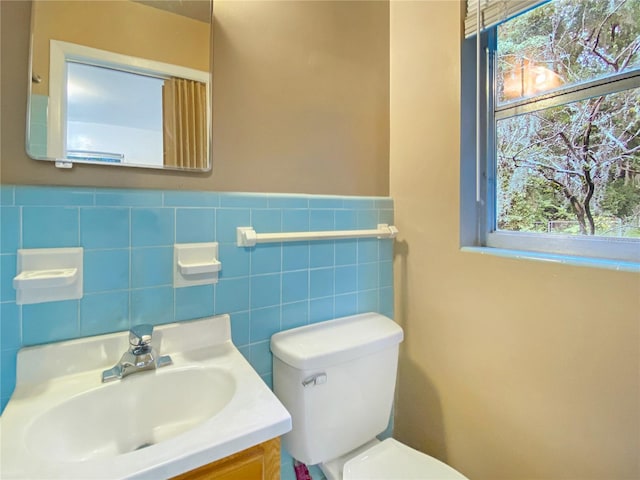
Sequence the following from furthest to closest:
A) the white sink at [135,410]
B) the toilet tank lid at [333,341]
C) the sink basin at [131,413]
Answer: the toilet tank lid at [333,341]
the sink basin at [131,413]
the white sink at [135,410]

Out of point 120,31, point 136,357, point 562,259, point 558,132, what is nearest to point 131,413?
point 136,357

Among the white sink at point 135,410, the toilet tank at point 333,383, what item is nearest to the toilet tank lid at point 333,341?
the toilet tank at point 333,383

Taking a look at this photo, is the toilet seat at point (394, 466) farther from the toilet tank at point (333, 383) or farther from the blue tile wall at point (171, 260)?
the blue tile wall at point (171, 260)

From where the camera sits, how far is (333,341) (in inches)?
41.0

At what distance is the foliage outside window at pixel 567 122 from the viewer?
854 mm

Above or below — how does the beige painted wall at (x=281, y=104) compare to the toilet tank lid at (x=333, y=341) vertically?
above

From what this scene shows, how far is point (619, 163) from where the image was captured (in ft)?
2.83

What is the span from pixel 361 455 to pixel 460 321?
588 millimetres

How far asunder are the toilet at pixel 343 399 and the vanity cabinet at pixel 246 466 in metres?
0.30

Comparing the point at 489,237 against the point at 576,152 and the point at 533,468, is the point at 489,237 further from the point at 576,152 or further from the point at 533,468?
the point at 533,468

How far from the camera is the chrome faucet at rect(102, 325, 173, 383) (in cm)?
79

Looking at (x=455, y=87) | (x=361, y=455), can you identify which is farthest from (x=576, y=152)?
(x=361, y=455)

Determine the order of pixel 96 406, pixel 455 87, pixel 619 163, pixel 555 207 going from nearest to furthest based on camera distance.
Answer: pixel 96 406 → pixel 619 163 → pixel 555 207 → pixel 455 87

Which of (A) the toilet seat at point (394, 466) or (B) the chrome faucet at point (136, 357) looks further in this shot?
(A) the toilet seat at point (394, 466)
